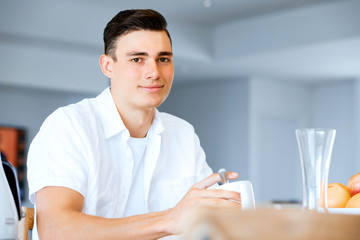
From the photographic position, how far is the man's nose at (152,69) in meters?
1.37

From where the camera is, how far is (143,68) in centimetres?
138

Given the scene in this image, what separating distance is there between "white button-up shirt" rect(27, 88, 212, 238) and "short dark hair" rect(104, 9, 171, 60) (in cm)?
15

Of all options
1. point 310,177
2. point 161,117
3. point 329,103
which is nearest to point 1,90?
point 329,103

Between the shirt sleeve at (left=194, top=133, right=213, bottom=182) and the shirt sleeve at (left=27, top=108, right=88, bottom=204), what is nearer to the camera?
the shirt sleeve at (left=27, top=108, right=88, bottom=204)

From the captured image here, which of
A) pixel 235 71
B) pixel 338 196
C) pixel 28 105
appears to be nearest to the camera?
pixel 338 196

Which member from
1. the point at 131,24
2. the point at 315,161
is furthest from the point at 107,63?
the point at 315,161

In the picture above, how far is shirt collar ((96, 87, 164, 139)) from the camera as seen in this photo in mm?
1390

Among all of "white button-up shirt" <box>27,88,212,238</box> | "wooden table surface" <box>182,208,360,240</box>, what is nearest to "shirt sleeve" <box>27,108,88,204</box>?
"white button-up shirt" <box>27,88,212,238</box>

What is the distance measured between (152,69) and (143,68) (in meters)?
0.03

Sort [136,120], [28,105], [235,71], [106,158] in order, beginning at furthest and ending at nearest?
[235,71], [28,105], [136,120], [106,158]

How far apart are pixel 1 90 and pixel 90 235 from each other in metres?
5.72

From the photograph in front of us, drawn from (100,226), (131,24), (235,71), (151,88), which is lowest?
(100,226)

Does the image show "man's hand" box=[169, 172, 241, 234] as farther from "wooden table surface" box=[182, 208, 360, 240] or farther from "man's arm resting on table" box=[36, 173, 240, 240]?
"wooden table surface" box=[182, 208, 360, 240]

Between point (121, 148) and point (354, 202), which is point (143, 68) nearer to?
point (121, 148)
